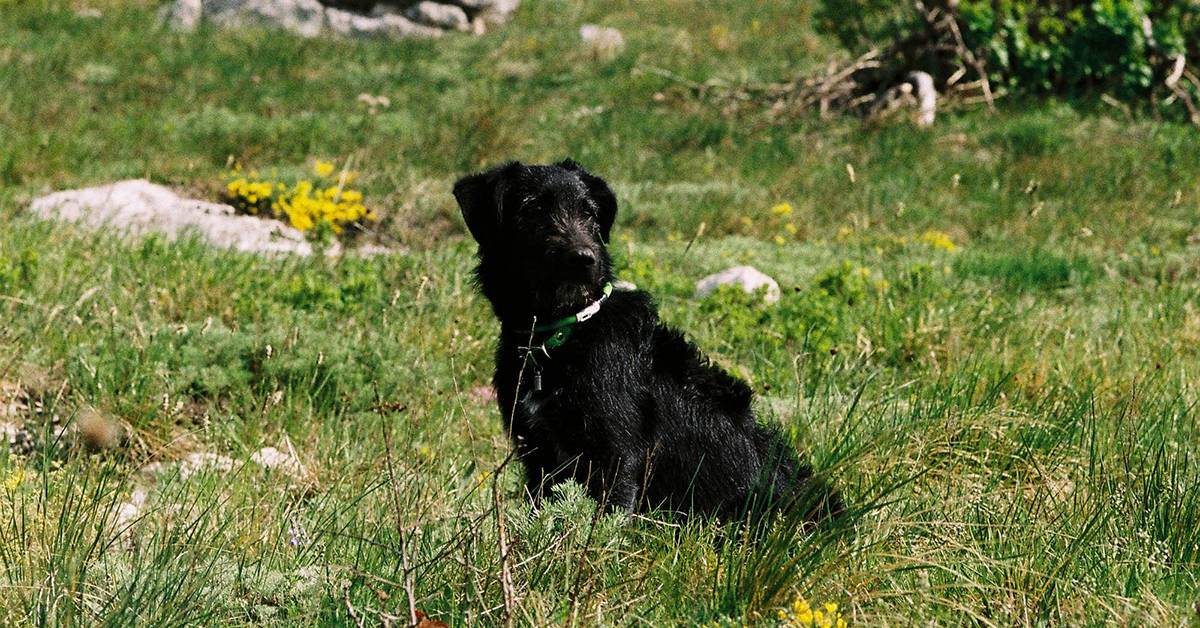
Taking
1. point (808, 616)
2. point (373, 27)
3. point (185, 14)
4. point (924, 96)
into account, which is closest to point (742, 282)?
point (808, 616)

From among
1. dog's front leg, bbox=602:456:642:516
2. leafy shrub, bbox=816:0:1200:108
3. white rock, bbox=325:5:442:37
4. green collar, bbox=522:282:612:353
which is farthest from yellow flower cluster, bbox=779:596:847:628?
white rock, bbox=325:5:442:37

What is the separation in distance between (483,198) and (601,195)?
1.53ft

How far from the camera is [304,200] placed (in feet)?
25.4

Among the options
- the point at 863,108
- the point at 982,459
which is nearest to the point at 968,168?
the point at 863,108

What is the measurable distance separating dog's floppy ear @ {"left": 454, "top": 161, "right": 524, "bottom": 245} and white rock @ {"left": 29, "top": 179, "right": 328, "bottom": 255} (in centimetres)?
352

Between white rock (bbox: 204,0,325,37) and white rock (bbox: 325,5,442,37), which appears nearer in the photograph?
white rock (bbox: 204,0,325,37)

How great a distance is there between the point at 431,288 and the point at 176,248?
1.68 metres

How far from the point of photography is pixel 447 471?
3887mm

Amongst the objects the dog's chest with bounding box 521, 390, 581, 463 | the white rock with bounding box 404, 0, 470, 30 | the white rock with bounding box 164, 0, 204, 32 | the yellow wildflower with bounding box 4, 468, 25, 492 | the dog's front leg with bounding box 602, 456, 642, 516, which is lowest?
the white rock with bounding box 164, 0, 204, 32

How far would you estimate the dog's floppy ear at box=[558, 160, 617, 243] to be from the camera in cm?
390

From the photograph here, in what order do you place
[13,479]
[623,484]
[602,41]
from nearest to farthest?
[623,484] → [13,479] → [602,41]

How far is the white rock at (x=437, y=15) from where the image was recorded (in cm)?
1661

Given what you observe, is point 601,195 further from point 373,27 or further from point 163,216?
point 373,27

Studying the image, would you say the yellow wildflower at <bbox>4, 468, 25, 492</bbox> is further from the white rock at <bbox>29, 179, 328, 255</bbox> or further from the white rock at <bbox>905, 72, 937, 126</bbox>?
the white rock at <bbox>905, 72, 937, 126</bbox>
